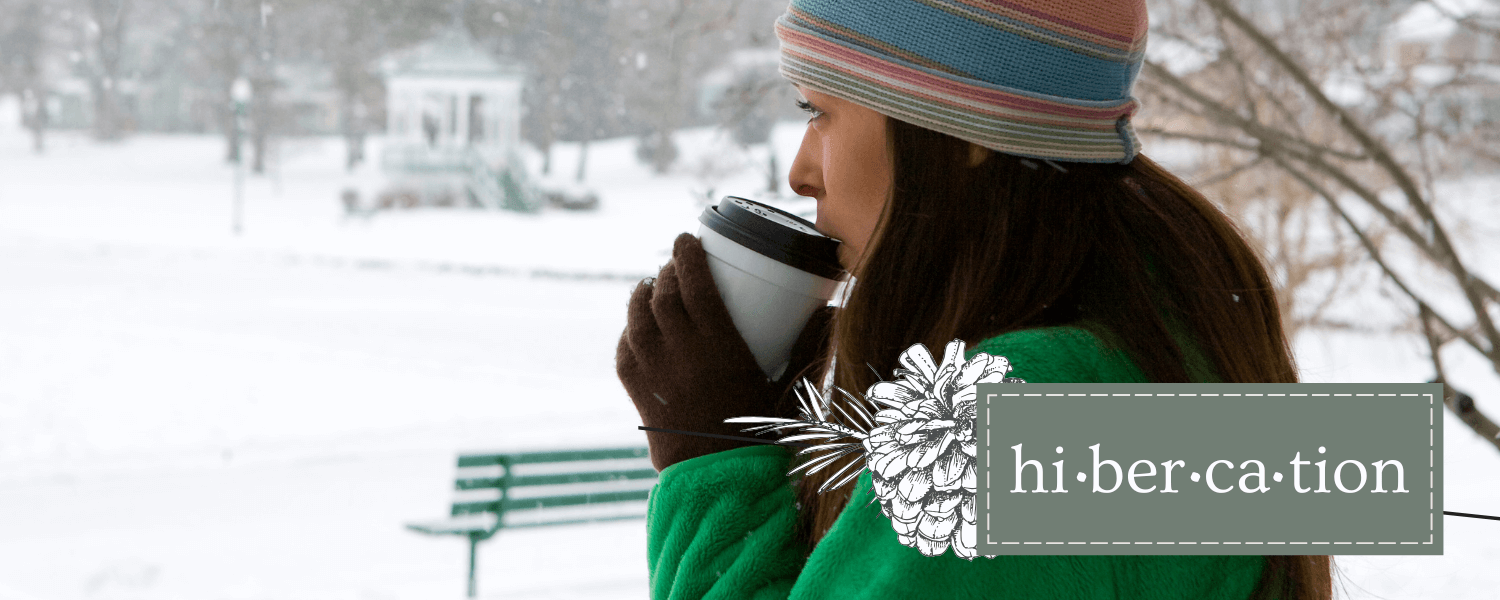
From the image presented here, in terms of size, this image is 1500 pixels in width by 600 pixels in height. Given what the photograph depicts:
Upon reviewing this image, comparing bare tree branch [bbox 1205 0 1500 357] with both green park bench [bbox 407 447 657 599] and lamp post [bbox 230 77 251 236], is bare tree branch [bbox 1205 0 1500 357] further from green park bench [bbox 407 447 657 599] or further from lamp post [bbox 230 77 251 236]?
lamp post [bbox 230 77 251 236]

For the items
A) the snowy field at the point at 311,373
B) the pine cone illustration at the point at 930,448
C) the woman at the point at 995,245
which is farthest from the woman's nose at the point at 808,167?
the snowy field at the point at 311,373

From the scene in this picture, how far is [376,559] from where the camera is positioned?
266 cm

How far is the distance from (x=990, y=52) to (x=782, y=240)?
131 millimetres

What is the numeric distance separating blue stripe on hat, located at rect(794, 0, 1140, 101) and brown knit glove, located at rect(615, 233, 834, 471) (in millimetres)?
137

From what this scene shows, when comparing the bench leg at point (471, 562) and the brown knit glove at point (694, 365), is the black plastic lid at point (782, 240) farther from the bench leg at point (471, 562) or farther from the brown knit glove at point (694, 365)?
the bench leg at point (471, 562)

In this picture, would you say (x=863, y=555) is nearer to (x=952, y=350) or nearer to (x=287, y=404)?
(x=952, y=350)

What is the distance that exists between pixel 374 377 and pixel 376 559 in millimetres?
1726

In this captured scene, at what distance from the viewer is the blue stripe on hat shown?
0.40 metres

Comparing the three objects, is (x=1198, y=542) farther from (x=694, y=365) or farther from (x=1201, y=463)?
(x=694, y=365)

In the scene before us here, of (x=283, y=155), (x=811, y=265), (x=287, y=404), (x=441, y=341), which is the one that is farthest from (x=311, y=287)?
(x=811, y=265)

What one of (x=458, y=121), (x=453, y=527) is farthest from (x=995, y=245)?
(x=458, y=121)

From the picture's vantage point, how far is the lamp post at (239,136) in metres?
5.95

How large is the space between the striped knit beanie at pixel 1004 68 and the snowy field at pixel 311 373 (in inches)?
13.1

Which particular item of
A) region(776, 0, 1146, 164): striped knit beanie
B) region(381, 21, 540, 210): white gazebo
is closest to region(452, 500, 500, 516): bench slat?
region(776, 0, 1146, 164): striped knit beanie
